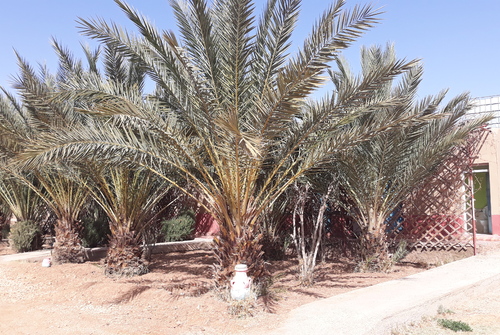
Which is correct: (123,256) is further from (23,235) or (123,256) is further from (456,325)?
(456,325)

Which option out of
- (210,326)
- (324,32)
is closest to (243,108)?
(324,32)

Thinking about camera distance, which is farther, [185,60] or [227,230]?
[227,230]

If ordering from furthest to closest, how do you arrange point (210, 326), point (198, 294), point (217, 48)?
point (198, 294) < point (217, 48) < point (210, 326)

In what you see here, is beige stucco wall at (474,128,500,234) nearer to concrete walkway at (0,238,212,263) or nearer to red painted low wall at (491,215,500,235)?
red painted low wall at (491,215,500,235)

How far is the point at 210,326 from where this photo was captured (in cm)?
557

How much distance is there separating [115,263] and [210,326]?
4158mm

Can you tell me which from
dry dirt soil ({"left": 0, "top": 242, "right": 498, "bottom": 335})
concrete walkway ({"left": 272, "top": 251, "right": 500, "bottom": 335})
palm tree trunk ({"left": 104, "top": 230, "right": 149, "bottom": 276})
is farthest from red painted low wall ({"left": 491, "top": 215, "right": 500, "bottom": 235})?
palm tree trunk ({"left": 104, "top": 230, "right": 149, "bottom": 276})

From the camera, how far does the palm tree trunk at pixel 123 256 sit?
9016 millimetres

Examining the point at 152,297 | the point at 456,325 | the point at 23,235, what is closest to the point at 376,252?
the point at 456,325

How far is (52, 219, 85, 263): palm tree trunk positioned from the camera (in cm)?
1060

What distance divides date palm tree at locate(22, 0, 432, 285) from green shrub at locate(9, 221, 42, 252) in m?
7.03

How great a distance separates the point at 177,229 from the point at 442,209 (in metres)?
7.95

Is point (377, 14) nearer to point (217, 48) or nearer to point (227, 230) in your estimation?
point (217, 48)

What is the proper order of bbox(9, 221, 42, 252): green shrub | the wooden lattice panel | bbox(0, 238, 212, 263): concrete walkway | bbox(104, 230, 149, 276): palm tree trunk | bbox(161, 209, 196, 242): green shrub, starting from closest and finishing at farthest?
bbox(104, 230, 149, 276): palm tree trunk → the wooden lattice panel → bbox(0, 238, 212, 263): concrete walkway → bbox(9, 221, 42, 252): green shrub → bbox(161, 209, 196, 242): green shrub
